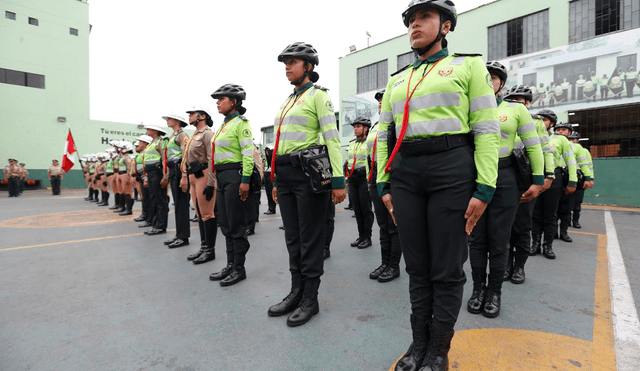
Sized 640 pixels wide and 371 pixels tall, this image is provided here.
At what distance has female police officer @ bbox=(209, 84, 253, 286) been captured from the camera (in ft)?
11.5

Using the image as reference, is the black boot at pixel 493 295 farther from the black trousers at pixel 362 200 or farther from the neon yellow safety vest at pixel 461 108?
the black trousers at pixel 362 200

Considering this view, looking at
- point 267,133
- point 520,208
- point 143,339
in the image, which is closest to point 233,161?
point 143,339

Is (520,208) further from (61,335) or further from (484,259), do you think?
(61,335)

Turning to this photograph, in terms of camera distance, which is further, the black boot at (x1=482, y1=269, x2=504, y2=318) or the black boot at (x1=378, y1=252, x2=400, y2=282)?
the black boot at (x1=378, y1=252, x2=400, y2=282)

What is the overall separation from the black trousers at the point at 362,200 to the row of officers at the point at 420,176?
24mm

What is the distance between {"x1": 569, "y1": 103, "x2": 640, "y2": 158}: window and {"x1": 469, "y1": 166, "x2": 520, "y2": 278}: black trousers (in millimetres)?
12300

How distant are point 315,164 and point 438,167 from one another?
3.53 ft

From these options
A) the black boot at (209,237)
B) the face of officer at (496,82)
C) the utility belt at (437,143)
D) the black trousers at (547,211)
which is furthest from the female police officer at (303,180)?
the black trousers at (547,211)

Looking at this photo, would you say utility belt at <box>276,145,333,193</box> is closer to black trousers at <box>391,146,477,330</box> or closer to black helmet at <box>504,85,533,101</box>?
black trousers at <box>391,146,477,330</box>

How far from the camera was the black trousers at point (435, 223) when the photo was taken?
168 centimetres

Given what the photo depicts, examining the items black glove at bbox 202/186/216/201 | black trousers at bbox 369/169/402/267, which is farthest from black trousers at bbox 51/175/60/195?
black trousers at bbox 369/169/402/267

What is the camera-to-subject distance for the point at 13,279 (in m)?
3.64

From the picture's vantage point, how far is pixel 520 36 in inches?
520

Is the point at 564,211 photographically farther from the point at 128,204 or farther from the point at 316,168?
the point at 128,204
